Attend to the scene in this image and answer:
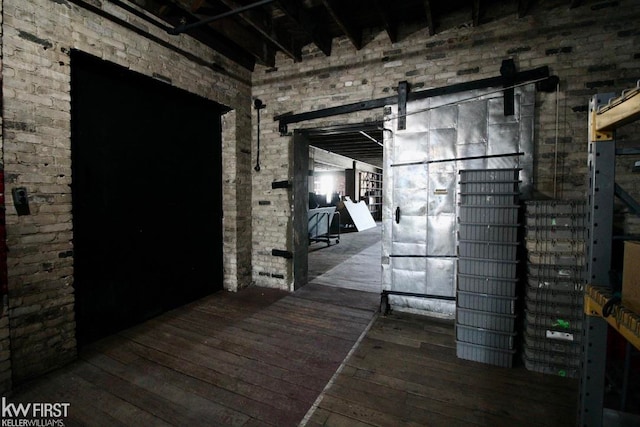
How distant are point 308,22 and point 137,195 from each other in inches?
121

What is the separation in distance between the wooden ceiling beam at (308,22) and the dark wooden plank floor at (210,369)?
3729mm

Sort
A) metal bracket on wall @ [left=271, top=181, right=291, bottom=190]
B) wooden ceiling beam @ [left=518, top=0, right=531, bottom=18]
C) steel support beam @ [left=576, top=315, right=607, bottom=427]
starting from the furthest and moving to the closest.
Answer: metal bracket on wall @ [left=271, top=181, right=291, bottom=190] → wooden ceiling beam @ [left=518, top=0, right=531, bottom=18] → steel support beam @ [left=576, top=315, right=607, bottom=427]

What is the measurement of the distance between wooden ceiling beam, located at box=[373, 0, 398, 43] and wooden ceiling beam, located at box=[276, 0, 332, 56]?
2.81 ft

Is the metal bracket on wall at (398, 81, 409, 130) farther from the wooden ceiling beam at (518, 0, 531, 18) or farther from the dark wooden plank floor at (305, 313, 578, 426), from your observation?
the dark wooden plank floor at (305, 313, 578, 426)

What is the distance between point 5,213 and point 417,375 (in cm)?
364

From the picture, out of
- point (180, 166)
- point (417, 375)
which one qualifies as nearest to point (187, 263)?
point (180, 166)

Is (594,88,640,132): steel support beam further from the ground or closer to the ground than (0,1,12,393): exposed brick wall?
further from the ground

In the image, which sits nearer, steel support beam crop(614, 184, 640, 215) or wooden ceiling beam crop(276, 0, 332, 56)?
steel support beam crop(614, 184, 640, 215)

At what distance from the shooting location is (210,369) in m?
2.48

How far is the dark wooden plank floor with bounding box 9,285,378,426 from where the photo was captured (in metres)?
2.00

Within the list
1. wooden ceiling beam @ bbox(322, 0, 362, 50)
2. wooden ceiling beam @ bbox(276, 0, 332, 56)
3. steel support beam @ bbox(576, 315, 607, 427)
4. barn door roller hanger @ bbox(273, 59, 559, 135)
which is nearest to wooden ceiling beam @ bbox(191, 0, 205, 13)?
wooden ceiling beam @ bbox(276, 0, 332, 56)

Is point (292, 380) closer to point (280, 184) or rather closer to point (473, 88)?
point (280, 184)

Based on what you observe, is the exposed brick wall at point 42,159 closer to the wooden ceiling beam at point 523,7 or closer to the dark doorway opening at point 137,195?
the dark doorway opening at point 137,195

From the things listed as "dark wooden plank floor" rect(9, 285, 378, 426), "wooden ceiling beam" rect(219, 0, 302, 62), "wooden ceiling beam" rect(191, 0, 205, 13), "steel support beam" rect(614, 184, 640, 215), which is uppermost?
"wooden ceiling beam" rect(219, 0, 302, 62)
